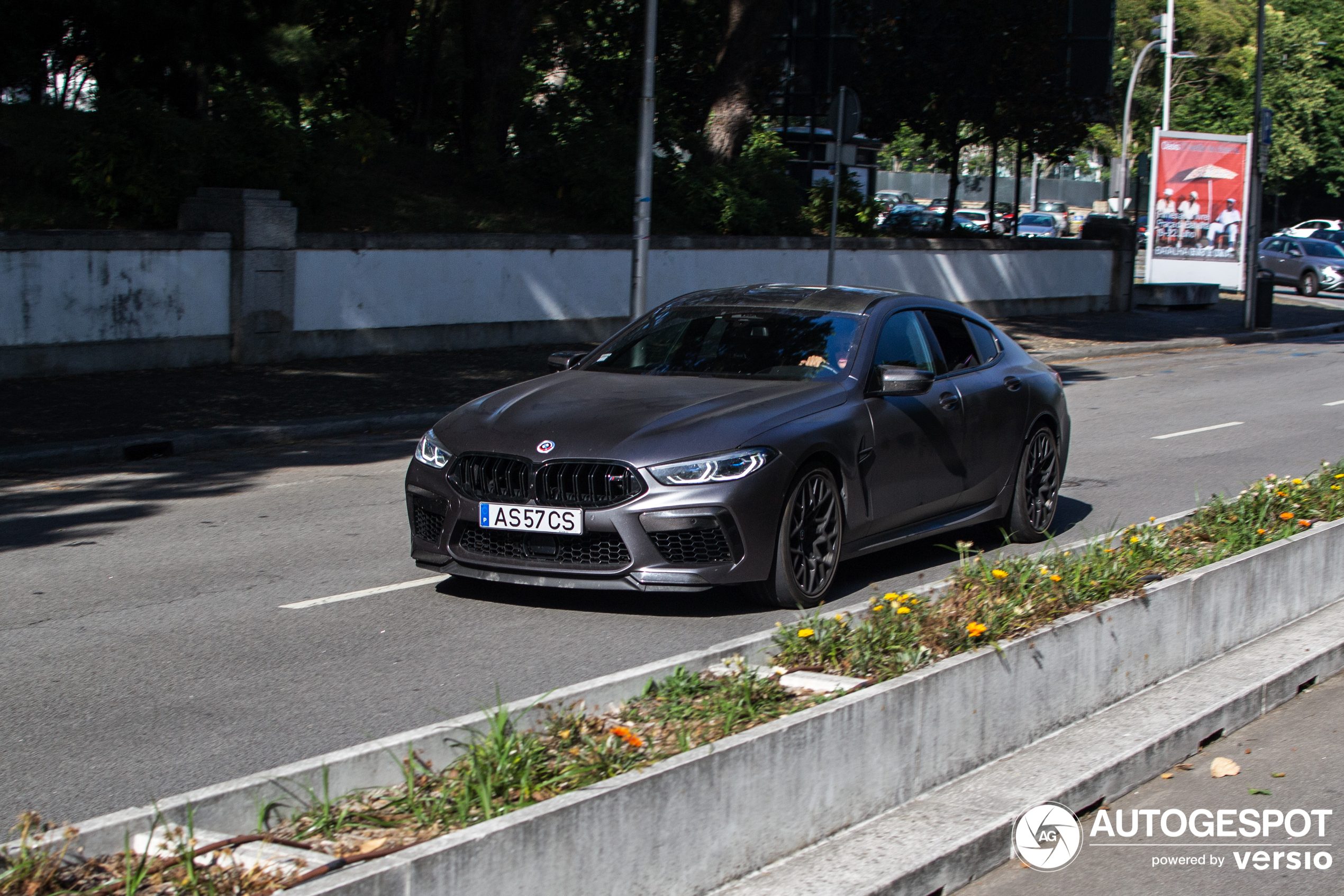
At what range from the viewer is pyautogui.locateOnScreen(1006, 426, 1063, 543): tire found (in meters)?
8.73

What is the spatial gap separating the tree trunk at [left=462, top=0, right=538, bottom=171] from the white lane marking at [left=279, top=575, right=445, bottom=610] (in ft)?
55.4

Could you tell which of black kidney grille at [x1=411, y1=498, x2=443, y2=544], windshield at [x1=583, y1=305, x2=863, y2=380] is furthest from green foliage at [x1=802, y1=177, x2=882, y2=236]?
black kidney grille at [x1=411, y1=498, x2=443, y2=544]

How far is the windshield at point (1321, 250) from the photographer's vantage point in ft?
145

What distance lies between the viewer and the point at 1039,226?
64.2 metres

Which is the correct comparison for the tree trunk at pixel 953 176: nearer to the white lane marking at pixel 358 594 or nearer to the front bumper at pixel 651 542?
the white lane marking at pixel 358 594

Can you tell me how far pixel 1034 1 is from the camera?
95.8ft

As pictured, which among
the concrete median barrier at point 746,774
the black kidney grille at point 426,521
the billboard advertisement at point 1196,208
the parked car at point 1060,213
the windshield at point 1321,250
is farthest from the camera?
the parked car at point 1060,213

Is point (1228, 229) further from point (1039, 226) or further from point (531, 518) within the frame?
point (531, 518)

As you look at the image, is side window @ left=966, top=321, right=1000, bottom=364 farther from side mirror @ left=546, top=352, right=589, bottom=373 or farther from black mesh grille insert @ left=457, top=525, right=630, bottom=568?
black mesh grille insert @ left=457, top=525, right=630, bottom=568

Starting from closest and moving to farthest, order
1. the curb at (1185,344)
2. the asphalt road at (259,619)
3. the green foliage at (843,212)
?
the asphalt road at (259,619), the curb at (1185,344), the green foliage at (843,212)

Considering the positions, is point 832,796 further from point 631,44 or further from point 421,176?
point 631,44

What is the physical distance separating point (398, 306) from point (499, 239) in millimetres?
2051

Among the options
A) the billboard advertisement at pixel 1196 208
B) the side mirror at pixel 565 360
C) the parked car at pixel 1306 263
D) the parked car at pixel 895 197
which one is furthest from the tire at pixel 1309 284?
the side mirror at pixel 565 360

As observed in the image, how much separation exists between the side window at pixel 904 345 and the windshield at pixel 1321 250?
132 ft
